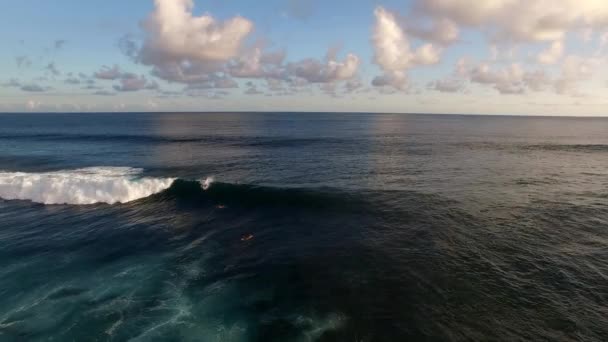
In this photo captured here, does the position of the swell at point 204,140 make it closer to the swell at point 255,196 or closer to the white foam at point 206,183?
the white foam at point 206,183

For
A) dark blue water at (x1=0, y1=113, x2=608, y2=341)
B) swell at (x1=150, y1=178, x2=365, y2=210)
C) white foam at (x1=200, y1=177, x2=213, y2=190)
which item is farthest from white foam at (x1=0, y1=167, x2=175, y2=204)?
white foam at (x1=200, y1=177, x2=213, y2=190)

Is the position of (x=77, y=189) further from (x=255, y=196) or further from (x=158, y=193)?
(x=255, y=196)

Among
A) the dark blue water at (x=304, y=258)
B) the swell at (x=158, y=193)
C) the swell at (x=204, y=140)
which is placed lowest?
the dark blue water at (x=304, y=258)

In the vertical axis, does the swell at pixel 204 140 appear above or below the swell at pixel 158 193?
above

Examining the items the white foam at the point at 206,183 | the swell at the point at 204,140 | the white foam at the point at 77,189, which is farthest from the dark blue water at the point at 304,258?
the swell at the point at 204,140

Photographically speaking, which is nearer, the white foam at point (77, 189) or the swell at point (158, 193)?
the swell at point (158, 193)

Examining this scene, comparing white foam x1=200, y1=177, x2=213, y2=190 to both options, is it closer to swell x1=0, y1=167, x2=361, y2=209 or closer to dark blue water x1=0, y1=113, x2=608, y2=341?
swell x1=0, y1=167, x2=361, y2=209

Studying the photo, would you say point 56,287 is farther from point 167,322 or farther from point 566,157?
point 566,157

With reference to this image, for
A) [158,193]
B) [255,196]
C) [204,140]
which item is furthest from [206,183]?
[204,140]

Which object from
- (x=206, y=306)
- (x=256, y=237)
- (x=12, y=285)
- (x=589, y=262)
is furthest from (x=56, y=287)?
(x=589, y=262)
